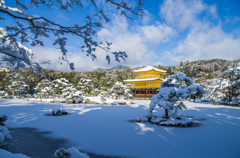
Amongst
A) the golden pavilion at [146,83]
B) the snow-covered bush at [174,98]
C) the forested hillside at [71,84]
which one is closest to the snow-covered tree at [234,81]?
the forested hillside at [71,84]

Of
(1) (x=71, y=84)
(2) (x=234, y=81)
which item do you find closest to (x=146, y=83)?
(1) (x=71, y=84)

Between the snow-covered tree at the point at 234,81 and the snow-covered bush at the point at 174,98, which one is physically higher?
the snow-covered tree at the point at 234,81

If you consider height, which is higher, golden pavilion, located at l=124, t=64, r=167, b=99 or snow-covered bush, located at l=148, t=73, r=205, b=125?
golden pavilion, located at l=124, t=64, r=167, b=99

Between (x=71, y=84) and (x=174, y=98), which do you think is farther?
(x=71, y=84)

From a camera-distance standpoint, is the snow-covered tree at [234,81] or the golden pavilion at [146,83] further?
the golden pavilion at [146,83]

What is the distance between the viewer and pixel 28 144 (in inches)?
156

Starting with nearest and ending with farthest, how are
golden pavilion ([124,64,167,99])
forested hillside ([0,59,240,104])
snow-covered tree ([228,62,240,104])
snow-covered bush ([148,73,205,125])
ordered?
snow-covered bush ([148,73,205,125]) → forested hillside ([0,59,240,104]) → snow-covered tree ([228,62,240,104]) → golden pavilion ([124,64,167,99])

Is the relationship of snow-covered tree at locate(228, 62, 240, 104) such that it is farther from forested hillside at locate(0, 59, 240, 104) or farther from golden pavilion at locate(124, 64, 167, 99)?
golden pavilion at locate(124, 64, 167, 99)

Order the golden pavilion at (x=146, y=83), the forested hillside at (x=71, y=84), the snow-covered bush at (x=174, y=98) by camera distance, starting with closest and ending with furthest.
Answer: the snow-covered bush at (x=174, y=98) → the forested hillside at (x=71, y=84) → the golden pavilion at (x=146, y=83)

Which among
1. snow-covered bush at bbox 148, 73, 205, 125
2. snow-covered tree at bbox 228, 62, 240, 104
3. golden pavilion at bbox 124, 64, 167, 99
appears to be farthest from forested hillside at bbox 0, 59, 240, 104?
golden pavilion at bbox 124, 64, 167, 99

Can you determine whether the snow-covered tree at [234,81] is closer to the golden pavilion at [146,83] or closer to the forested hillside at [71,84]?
the forested hillside at [71,84]

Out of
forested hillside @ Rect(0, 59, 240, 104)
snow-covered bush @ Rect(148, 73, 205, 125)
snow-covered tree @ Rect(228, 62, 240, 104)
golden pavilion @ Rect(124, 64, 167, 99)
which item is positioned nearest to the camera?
snow-covered bush @ Rect(148, 73, 205, 125)

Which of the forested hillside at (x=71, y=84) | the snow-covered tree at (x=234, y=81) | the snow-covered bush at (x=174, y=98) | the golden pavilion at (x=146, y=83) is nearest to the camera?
the snow-covered bush at (x=174, y=98)

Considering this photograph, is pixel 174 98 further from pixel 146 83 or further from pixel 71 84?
pixel 146 83
